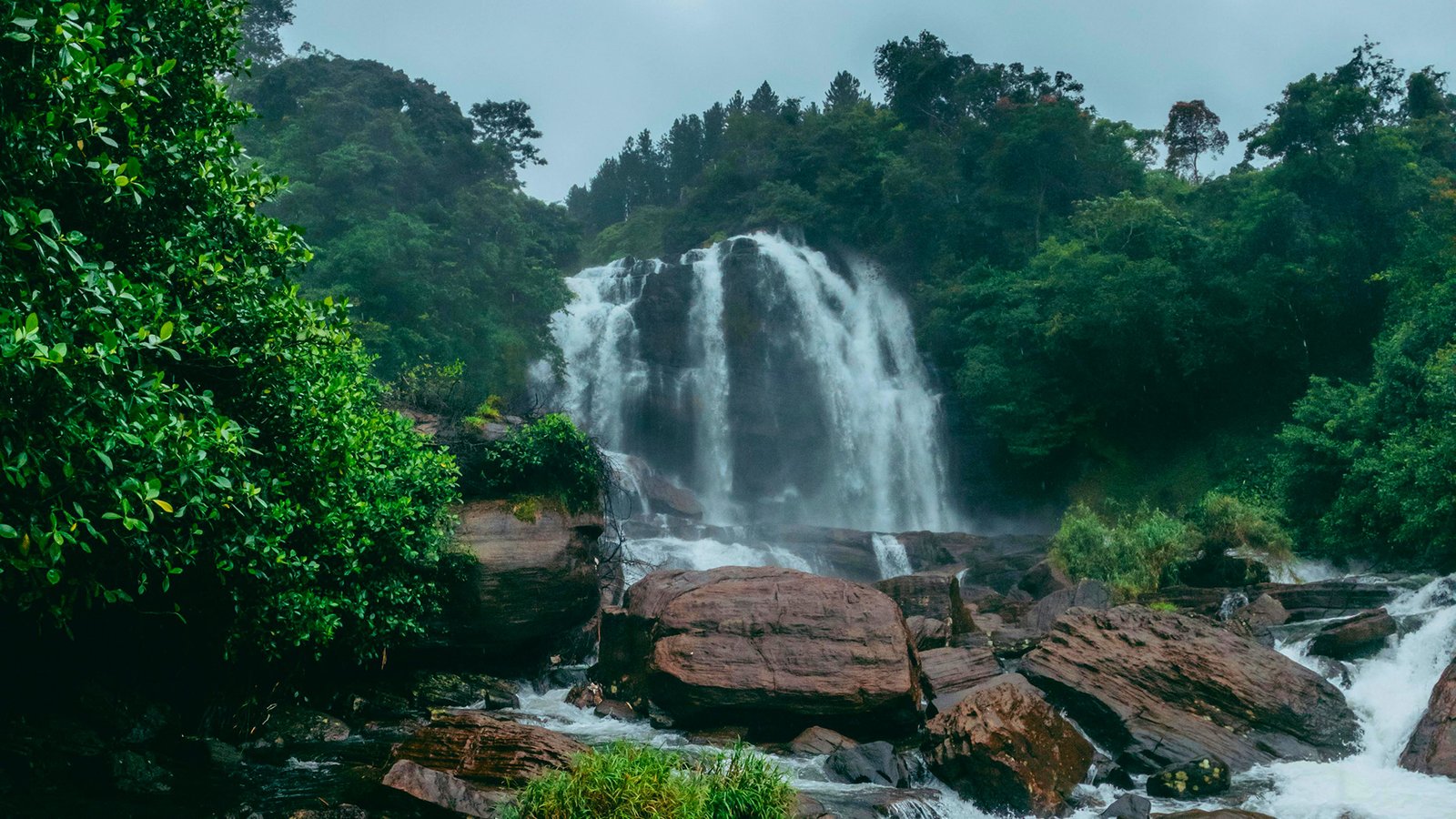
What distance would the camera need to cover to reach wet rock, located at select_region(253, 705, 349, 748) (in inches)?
410

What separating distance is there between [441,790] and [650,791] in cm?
194

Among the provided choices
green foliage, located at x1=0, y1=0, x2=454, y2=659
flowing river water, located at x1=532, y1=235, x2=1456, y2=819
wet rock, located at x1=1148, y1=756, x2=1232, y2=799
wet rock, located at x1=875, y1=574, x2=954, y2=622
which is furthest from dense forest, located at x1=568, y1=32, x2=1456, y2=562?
green foliage, located at x1=0, y1=0, x2=454, y2=659

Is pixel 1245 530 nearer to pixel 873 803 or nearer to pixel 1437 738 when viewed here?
pixel 1437 738

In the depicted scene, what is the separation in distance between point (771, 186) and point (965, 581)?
23.8 metres

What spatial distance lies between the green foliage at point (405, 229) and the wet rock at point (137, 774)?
13.9 metres

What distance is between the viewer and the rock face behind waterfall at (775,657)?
1112cm

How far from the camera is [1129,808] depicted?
8.72m

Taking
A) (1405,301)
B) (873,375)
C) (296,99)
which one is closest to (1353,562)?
(1405,301)

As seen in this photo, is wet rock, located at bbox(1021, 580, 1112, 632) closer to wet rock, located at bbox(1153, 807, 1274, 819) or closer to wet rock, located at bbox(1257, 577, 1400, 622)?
wet rock, located at bbox(1257, 577, 1400, 622)

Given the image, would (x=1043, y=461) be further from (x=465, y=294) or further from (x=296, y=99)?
(x=296, y=99)

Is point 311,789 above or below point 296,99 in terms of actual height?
below

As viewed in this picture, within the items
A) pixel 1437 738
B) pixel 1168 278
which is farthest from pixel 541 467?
pixel 1168 278

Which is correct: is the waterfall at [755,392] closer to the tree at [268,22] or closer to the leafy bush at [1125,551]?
the leafy bush at [1125,551]

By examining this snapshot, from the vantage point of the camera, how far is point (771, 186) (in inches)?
1644
